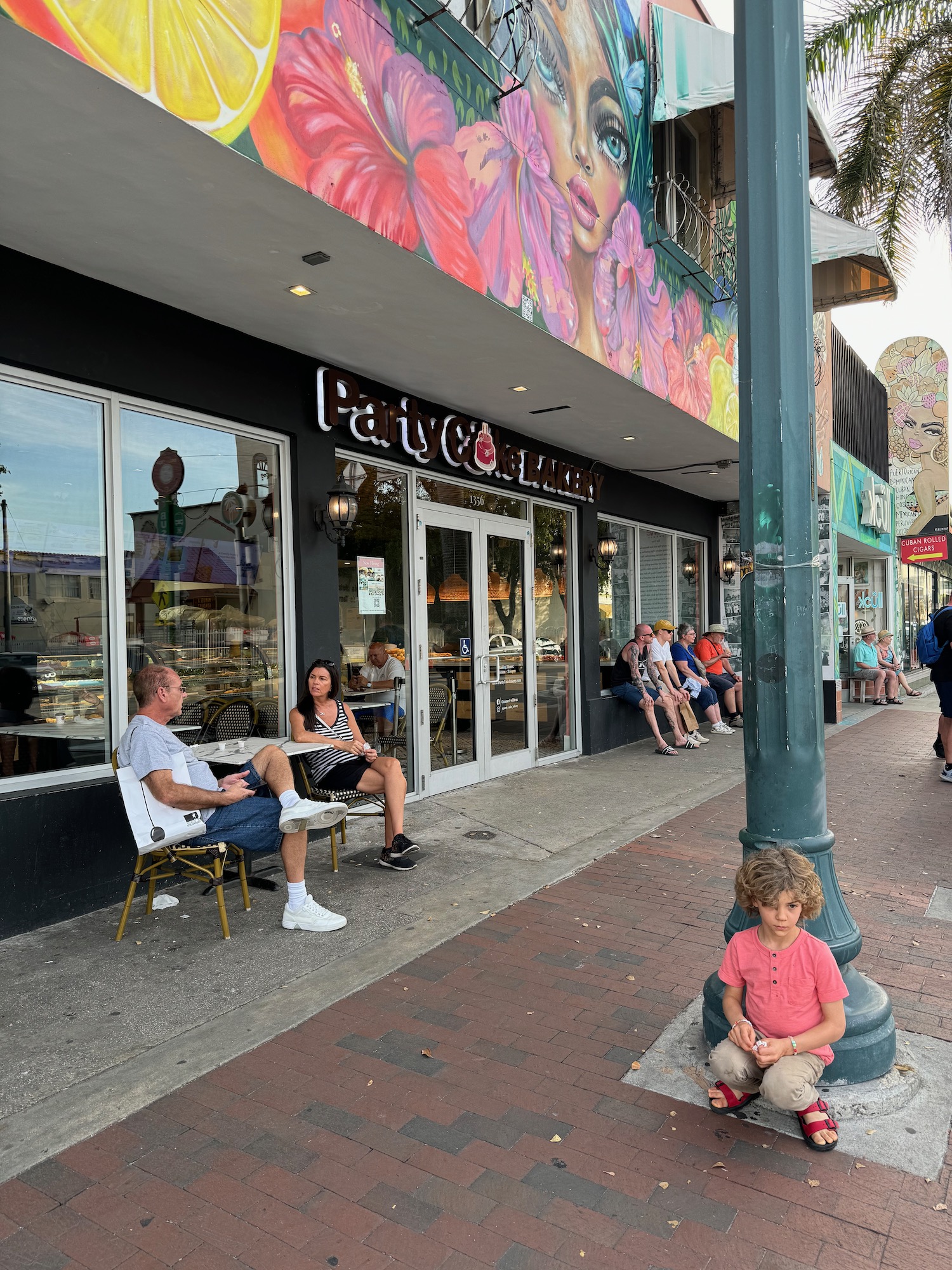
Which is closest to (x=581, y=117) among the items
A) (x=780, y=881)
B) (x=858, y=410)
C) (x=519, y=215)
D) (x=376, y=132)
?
(x=519, y=215)

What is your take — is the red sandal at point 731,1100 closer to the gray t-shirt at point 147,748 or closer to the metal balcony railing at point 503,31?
the gray t-shirt at point 147,748

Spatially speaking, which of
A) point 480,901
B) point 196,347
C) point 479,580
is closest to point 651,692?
point 479,580

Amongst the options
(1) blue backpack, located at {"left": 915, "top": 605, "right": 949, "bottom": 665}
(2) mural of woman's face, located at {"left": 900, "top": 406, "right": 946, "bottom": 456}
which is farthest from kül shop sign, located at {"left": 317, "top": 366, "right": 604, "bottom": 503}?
(2) mural of woman's face, located at {"left": 900, "top": 406, "right": 946, "bottom": 456}

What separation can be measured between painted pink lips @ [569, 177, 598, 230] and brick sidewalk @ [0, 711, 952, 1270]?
210 inches

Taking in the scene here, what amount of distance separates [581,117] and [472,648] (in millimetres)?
4491

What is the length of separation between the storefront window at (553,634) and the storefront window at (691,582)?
378 cm

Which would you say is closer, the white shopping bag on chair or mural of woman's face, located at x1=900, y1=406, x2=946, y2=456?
the white shopping bag on chair

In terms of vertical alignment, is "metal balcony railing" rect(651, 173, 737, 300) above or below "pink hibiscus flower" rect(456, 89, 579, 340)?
above

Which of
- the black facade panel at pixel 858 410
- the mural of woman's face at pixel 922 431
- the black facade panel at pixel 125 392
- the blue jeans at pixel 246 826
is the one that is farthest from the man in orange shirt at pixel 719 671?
the mural of woman's face at pixel 922 431

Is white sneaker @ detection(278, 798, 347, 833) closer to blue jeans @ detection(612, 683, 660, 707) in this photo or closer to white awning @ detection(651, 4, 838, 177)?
blue jeans @ detection(612, 683, 660, 707)

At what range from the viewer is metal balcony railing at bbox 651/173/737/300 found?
8.28 meters

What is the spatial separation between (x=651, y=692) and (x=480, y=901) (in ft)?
20.5

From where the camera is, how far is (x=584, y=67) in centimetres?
674

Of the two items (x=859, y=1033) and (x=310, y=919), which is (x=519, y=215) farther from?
(x=859, y=1033)
